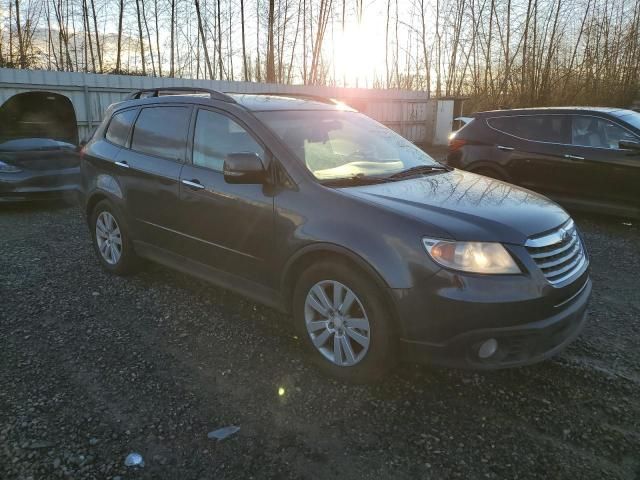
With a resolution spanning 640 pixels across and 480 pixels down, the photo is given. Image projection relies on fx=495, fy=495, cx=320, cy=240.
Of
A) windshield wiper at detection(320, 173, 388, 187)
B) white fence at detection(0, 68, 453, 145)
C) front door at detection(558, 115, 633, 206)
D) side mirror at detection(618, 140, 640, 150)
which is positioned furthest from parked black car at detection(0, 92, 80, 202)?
side mirror at detection(618, 140, 640, 150)

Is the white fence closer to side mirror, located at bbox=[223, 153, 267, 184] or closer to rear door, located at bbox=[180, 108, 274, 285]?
rear door, located at bbox=[180, 108, 274, 285]

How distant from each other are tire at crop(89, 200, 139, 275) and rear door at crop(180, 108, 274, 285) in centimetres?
95

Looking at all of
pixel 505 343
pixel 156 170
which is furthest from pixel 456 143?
pixel 505 343

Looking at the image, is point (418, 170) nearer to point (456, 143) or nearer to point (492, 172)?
point (492, 172)

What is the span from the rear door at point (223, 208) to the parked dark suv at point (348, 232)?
11mm


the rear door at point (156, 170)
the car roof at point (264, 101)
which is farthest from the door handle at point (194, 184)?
the car roof at point (264, 101)

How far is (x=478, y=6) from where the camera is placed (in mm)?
23453

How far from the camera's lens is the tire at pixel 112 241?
4.62 metres

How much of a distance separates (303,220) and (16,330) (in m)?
2.39

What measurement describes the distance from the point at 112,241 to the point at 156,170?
111cm

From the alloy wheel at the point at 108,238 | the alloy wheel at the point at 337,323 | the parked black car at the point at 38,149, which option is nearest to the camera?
the alloy wheel at the point at 337,323

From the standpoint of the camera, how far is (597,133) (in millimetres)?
6812

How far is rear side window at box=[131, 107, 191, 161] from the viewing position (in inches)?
158

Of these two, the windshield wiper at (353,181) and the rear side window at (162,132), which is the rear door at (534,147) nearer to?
the windshield wiper at (353,181)
